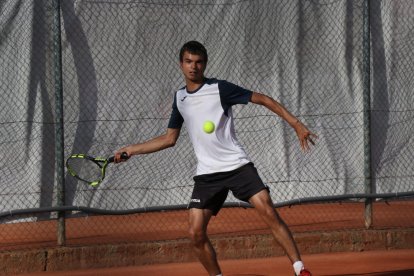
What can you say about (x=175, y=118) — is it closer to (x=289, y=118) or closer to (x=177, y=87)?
(x=289, y=118)

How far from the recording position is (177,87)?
1042 centimetres

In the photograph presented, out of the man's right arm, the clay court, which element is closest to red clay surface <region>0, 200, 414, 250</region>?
the clay court

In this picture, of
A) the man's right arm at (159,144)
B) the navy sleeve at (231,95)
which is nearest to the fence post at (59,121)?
the man's right arm at (159,144)

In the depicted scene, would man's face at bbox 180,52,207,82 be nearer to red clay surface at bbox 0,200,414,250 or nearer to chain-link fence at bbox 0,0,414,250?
chain-link fence at bbox 0,0,414,250

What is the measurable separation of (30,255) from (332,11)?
4014mm

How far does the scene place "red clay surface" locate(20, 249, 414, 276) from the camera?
8816 mm

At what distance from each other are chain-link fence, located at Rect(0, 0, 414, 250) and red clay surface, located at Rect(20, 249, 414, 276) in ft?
1.87

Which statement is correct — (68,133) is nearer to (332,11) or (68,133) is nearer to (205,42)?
(205,42)

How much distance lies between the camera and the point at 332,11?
10.9 metres

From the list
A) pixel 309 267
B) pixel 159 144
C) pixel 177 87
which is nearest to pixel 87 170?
pixel 177 87

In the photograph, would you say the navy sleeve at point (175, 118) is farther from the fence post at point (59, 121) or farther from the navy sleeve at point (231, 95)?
the fence post at point (59, 121)

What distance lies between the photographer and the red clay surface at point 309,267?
8816mm

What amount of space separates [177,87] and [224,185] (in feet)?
10.1

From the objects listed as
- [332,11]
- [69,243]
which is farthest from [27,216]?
[332,11]
